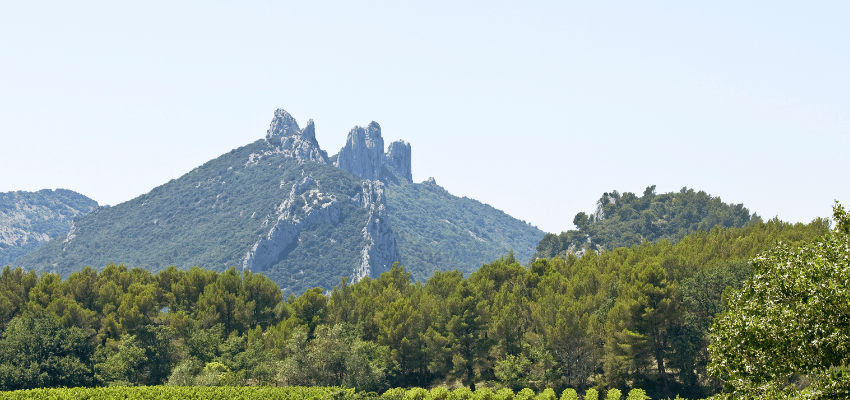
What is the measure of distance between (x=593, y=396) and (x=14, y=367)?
43.1 metres

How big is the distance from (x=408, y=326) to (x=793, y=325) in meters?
43.5

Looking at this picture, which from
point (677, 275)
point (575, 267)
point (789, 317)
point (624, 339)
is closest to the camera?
point (789, 317)

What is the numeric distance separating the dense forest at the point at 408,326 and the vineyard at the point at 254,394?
5.34 metres

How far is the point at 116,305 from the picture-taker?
194 ft

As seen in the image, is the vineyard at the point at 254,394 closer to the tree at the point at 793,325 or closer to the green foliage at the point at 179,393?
the green foliage at the point at 179,393

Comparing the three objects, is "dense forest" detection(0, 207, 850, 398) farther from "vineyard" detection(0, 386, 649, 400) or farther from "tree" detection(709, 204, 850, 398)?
"tree" detection(709, 204, 850, 398)

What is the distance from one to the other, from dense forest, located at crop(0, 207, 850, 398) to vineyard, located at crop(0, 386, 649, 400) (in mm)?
5335

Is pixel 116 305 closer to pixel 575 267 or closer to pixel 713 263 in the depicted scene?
pixel 575 267

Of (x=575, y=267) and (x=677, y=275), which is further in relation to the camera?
(x=575, y=267)

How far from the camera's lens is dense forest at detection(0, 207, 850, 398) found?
158 ft

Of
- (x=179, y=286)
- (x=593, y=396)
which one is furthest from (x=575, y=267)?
(x=179, y=286)

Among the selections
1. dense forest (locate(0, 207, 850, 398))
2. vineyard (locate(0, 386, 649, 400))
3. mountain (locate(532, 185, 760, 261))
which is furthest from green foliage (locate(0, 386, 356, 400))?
mountain (locate(532, 185, 760, 261))

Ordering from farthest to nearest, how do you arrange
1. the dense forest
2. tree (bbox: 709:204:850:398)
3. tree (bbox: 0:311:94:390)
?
the dense forest < tree (bbox: 0:311:94:390) < tree (bbox: 709:204:850:398)

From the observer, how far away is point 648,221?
144m
